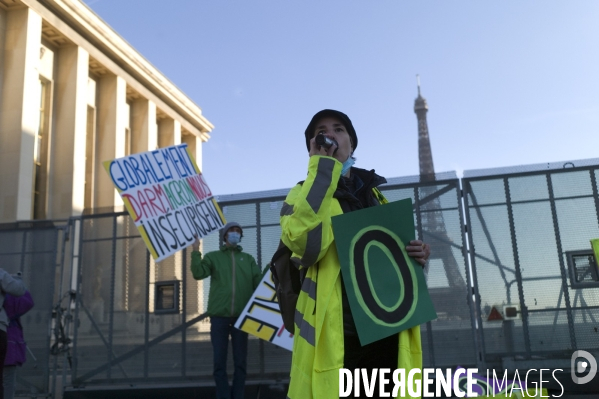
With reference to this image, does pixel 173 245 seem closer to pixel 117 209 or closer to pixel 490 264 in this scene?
pixel 117 209

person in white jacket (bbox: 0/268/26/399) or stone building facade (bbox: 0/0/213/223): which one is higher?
stone building facade (bbox: 0/0/213/223)

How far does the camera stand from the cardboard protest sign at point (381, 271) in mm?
2311

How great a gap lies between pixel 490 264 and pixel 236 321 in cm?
321

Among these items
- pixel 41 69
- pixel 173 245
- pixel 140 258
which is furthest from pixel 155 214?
pixel 41 69

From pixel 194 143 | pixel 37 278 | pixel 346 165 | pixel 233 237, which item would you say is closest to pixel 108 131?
pixel 194 143

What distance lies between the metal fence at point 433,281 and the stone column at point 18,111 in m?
20.9

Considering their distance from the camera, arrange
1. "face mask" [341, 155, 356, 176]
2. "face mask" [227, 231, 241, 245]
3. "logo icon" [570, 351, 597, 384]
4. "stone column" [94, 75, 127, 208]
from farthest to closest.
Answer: "stone column" [94, 75, 127, 208], "face mask" [227, 231, 241, 245], "logo icon" [570, 351, 597, 384], "face mask" [341, 155, 356, 176]

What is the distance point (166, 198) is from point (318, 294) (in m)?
5.63

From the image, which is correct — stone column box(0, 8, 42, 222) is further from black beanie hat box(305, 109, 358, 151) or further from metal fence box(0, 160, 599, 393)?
black beanie hat box(305, 109, 358, 151)

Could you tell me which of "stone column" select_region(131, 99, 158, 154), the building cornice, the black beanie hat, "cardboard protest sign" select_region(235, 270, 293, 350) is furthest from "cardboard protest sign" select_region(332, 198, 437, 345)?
"stone column" select_region(131, 99, 158, 154)

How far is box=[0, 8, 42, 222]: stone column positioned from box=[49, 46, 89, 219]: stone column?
2427mm

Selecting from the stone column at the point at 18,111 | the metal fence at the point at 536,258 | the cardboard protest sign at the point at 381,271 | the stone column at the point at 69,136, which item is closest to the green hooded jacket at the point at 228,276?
the metal fence at the point at 536,258

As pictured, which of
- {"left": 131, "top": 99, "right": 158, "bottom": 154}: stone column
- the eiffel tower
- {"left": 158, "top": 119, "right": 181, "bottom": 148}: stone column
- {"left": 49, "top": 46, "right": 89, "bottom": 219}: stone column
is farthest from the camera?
{"left": 158, "top": 119, "right": 181, "bottom": 148}: stone column

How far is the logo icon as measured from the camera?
6969 millimetres
